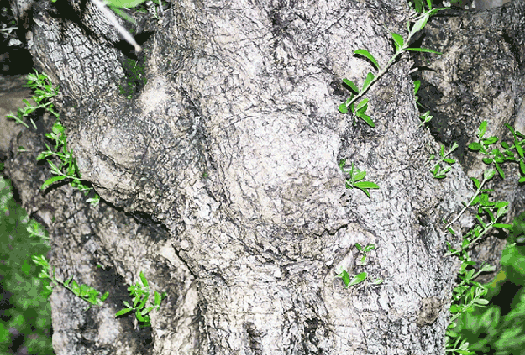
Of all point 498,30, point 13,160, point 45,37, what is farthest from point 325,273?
point 13,160

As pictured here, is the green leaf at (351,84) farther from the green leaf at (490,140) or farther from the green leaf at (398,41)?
the green leaf at (490,140)

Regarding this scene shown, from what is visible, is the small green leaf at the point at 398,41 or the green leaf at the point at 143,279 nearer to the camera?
the small green leaf at the point at 398,41

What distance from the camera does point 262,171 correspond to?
4.90ft

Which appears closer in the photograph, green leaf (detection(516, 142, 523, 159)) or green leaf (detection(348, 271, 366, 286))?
green leaf (detection(348, 271, 366, 286))

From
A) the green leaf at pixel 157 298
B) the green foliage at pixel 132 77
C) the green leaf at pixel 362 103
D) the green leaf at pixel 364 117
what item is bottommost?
the green leaf at pixel 157 298

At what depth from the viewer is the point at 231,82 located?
155 cm

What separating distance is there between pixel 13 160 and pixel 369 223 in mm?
2301

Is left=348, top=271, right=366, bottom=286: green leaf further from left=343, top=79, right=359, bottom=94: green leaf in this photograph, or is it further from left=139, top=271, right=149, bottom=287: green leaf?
left=139, top=271, right=149, bottom=287: green leaf

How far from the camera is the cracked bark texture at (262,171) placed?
1.53 m

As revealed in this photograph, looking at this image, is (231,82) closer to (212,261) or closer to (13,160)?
(212,261)

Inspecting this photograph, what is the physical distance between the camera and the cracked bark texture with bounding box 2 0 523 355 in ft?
5.01

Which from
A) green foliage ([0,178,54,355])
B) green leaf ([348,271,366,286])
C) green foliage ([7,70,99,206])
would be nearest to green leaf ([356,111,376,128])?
green leaf ([348,271,366,286])

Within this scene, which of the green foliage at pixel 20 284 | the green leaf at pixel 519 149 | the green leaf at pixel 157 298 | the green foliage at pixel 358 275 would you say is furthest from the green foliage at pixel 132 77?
the green leaf at pixel 519 149

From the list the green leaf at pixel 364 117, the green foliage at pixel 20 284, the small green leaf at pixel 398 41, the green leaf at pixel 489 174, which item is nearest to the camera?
the small green leaf at pixel 398 41
